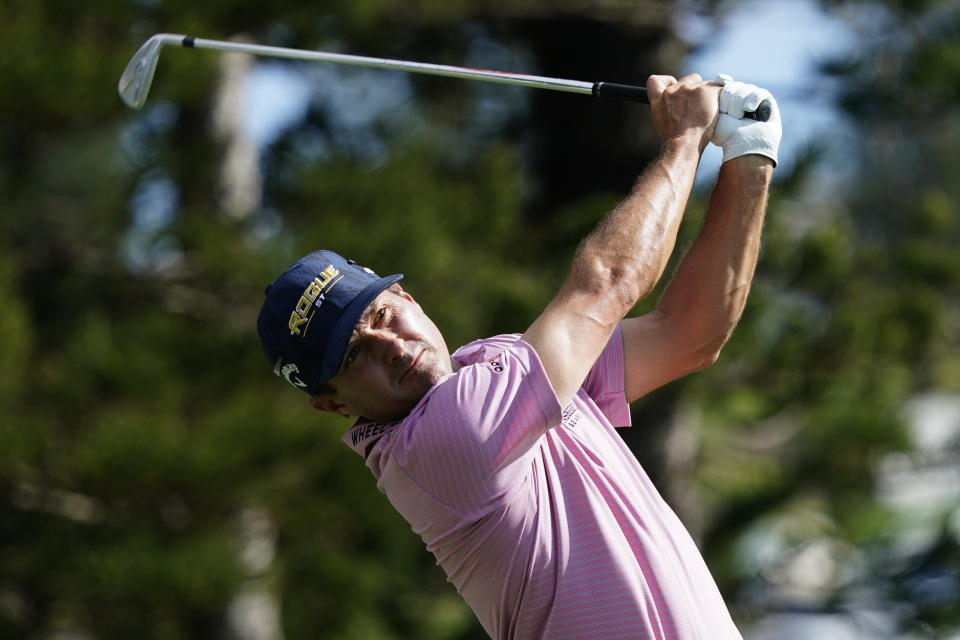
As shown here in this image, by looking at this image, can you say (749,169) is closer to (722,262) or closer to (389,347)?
(722,262)

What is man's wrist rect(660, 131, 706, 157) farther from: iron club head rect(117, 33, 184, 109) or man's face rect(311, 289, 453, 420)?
iron club head rect(117, 33, 184, 109)

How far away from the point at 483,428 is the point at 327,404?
481 millimetres

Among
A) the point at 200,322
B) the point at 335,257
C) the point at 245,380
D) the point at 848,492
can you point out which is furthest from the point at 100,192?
the point at 335,257

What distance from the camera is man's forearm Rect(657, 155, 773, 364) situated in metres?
2.52

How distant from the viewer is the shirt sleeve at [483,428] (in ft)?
7.29

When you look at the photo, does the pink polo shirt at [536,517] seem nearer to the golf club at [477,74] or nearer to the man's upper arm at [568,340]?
the man's upper arm at [568,340]

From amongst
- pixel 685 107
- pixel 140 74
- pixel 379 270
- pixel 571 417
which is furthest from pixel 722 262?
pixel 379 270

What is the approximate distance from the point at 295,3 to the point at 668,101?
16.5 ft

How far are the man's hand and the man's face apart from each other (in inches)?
23.3

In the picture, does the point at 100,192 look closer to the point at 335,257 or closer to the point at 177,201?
→ the point at 177,201

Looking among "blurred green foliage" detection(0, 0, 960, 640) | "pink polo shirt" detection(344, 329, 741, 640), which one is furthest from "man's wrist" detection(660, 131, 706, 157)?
"blurred green foliage" detection(0, 0, 960, 640)

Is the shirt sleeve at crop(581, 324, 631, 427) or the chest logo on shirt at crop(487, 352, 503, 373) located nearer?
the chest logo on shirt at crop(487, 352, 503, 373)

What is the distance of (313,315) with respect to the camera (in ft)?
8.03

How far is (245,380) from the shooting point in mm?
7207
